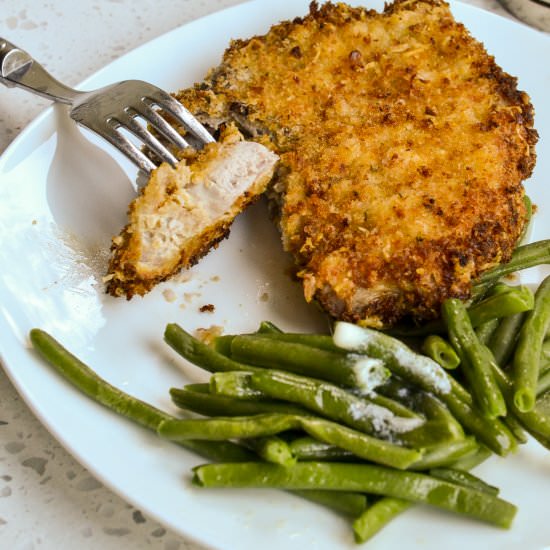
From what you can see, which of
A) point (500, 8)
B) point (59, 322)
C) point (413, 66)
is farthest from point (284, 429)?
point (500, 8)

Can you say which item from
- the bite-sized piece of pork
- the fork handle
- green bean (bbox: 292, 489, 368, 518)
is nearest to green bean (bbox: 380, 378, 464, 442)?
green bean (bbox: 292, 489, 368, 518)

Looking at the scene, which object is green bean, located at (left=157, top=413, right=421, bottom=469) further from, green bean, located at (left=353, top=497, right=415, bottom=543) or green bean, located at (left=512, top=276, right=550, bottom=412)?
green bean, located at (left=512, top=276, right=550, bottom=412)

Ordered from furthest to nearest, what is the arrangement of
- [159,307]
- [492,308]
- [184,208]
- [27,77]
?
1. [27,77]
2. [159,307]
3. [184,208]
4. [492,308]

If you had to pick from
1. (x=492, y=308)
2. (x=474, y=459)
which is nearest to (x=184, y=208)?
(x=492, y=308)

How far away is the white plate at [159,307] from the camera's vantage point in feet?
8.73

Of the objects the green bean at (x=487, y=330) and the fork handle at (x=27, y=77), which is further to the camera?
the fork handle at (x=27, y=77)

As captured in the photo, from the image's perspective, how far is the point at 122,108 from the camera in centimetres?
374

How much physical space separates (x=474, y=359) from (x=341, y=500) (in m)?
0.76

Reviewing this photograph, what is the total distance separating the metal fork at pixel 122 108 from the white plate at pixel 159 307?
0.54 feet

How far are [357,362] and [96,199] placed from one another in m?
1.69

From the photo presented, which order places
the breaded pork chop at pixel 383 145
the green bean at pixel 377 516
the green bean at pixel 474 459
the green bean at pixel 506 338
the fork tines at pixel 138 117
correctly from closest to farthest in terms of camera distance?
the green bean at pixel 377 516, the green bean at pixel 474 459, the green bean at pixel 506 338, the breaded pork chop at pixel 383 145, the fork tines at pixel 138 117

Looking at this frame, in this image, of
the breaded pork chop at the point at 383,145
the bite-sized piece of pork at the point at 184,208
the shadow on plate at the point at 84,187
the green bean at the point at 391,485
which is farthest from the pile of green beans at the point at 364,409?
the shadow on plate at the point at 84,187

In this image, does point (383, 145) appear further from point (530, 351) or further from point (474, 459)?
point (474, 459)

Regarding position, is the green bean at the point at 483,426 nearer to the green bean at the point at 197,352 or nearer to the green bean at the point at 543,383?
the green bean at the point at 543,383
